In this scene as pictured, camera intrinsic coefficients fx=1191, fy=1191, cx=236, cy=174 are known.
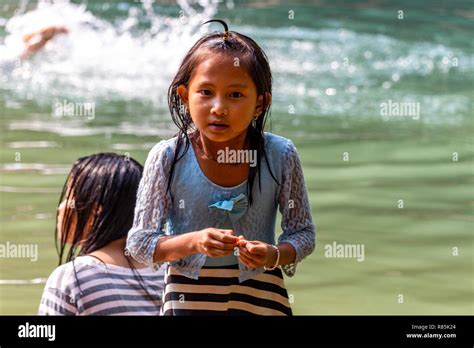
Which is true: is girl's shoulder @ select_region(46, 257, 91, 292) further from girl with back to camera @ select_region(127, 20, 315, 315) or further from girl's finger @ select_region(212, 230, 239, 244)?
girl's finger @ select_region(212, 230, 239, 244)

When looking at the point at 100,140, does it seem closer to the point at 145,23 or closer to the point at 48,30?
the point at 48,30

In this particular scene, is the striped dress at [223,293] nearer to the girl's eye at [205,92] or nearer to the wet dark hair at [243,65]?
the wet dark hair at [243,65]

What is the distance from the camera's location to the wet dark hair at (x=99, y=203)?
348cm

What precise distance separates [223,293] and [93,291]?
0.50 m

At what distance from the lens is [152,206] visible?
307cm

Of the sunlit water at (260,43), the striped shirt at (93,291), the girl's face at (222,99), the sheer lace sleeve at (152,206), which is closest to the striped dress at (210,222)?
the sheer lace sleeve at (152,206)

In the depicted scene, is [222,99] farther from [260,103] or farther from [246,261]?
[246,261]

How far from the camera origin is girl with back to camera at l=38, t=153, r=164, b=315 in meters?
3.39

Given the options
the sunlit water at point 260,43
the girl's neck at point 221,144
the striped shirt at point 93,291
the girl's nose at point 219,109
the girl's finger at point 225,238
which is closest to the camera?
the girl's finger at point 225,238

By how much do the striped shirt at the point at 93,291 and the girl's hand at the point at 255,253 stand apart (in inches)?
23.0

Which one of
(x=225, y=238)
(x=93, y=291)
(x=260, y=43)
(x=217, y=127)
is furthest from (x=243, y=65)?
(x=260, y=43)

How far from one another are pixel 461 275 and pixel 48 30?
7164 millimetres

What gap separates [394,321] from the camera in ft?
11.3

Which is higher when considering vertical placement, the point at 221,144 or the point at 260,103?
the point at 260,103
